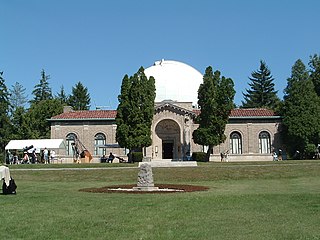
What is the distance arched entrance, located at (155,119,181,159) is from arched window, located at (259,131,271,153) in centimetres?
976

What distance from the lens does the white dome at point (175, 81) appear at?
198 ft

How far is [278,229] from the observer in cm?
943

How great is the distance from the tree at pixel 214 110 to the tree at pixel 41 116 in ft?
91.7

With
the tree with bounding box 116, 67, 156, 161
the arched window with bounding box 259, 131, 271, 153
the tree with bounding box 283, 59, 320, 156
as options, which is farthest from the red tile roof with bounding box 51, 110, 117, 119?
the tree with bounding box 283, 59, 320, 156

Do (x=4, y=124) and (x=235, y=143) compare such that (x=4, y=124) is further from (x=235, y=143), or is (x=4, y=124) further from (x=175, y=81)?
(x=235, y=143)

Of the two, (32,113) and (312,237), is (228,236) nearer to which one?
(312,237)

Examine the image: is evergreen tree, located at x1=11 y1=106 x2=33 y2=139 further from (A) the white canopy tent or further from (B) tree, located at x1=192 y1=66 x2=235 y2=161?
(B) tree, located at x1=192 y1=66 x2=235 y2=161

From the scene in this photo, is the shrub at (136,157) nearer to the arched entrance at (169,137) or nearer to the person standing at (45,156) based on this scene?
the arched entrance at (169,137)

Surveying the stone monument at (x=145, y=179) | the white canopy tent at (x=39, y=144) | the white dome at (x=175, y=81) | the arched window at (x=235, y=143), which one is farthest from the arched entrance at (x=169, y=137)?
the stone monument at (x=145, y=179)

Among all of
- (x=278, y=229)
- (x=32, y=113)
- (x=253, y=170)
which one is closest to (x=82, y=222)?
(x=278, y=229)

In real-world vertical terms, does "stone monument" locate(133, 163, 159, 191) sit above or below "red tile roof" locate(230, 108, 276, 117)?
below

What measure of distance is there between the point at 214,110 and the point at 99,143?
54.3 feet

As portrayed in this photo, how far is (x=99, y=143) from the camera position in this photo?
5631cm

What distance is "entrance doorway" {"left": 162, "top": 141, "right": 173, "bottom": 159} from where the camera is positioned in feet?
184
